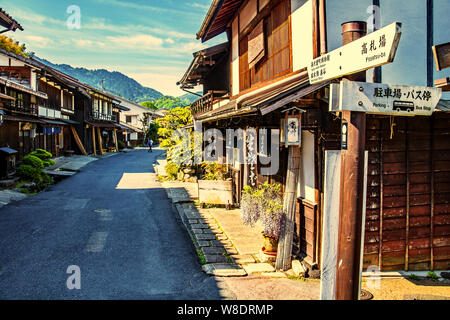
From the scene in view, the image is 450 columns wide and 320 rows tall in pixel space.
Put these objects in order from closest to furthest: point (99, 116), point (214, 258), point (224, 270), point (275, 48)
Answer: point (224, 270), point (214, 258), point (275, 48), point (99, 116)

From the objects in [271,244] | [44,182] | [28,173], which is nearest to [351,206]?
[271,244]

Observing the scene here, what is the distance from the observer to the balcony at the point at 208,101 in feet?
53.2

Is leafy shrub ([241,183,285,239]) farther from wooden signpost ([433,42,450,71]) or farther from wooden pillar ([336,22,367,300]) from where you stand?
wooden signpost ([433,42,450,71])

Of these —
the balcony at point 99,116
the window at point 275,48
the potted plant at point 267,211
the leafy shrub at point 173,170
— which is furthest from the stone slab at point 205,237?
the balcony at point 99,116

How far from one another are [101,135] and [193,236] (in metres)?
38.2

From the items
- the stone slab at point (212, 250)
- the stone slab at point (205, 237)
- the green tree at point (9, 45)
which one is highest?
the green tree at point (9, 45)

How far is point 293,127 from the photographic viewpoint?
23.4 feet

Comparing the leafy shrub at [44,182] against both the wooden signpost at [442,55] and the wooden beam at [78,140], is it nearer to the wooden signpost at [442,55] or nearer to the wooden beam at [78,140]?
the wooden beam at [78,140]

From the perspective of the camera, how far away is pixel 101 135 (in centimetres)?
4425

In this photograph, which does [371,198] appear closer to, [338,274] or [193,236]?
[338,274]

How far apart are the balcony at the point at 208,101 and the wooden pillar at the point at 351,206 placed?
11639mm

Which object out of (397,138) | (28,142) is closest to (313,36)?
(397,138)

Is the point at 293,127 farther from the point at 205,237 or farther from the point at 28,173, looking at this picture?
the point at 28,173

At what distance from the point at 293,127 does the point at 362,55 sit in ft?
11.6
